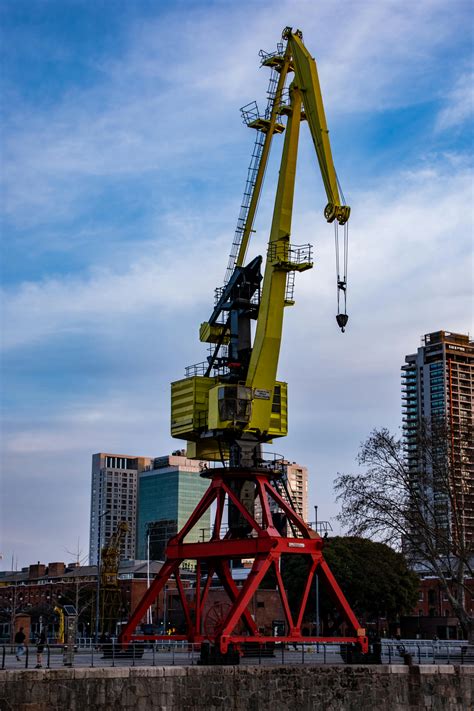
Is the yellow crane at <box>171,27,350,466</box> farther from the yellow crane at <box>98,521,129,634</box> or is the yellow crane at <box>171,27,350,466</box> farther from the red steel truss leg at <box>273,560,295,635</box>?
the yellow crane at <box>98,521,129,634</box>

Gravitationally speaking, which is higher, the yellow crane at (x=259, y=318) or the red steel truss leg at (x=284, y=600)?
the yellow crane at (x=259, y=318)

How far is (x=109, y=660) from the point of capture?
36625mm

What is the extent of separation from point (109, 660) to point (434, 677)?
13.5 metres

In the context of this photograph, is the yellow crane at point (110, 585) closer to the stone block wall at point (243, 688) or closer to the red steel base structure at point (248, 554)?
the red steel base structure at point (248, 554)

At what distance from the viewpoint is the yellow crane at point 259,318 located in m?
43.6

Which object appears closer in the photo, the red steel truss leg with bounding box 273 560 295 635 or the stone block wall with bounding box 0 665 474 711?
the stone block wall with bounding box 0 665 474 711

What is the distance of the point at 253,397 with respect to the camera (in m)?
43.6

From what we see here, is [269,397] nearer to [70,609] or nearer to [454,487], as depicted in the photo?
[70,609]

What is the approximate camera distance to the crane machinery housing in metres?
41.7

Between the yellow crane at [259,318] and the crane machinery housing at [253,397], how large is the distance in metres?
0.05

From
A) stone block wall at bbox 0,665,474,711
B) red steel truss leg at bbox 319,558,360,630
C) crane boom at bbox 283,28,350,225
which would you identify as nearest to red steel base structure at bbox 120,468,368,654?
red steel truss leg at bbox 319,558,360,630

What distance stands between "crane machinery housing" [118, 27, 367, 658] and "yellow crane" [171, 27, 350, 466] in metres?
0.05

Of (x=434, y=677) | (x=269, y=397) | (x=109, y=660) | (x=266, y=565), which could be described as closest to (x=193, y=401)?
(x=269, y=397)

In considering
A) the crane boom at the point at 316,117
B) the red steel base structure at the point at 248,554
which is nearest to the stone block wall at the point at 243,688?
the red steel base structure at the point at 248,554
